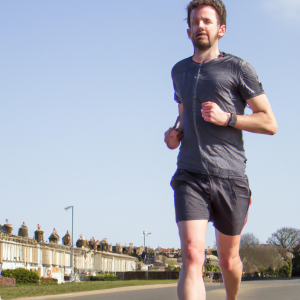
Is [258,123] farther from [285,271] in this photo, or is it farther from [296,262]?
[296,262]

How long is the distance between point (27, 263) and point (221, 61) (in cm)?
4366

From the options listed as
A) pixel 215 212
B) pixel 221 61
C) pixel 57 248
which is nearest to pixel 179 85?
pixel 221 61

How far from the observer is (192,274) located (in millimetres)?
3146

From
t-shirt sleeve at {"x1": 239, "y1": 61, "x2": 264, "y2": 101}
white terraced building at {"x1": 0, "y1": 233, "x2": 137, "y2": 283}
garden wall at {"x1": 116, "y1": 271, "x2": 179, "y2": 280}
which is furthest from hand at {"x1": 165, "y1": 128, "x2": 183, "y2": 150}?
garden wall at {"x1": 116, "y1": 271, "x2": 179, "y2": 280}

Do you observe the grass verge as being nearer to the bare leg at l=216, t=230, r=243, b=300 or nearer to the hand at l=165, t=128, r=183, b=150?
the bare leg at l=216, t=230, r=243, b=300

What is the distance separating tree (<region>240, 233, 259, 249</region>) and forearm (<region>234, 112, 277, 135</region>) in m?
60.0

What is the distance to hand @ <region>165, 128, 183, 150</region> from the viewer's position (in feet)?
12.1

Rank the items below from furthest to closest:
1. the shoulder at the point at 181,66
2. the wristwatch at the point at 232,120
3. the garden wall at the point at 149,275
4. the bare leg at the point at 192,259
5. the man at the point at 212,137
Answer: the garden wall at the point at 149,275
the shoulder at the point at 181,66
the wristwatch at the point at 232,120
the man at the point at 212,137
the bare leg at the point at 192,259

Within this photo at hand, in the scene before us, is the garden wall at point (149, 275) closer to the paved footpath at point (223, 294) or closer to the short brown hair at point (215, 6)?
the paved footpath at point (223, 294)

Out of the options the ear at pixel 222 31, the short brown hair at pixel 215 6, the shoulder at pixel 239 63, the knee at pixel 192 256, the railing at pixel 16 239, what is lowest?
the knee at pixel 192 256

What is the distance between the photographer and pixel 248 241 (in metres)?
64.8

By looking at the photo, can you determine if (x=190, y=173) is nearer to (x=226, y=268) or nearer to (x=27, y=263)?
(x=226, y=268)

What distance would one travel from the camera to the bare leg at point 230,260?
357 cm


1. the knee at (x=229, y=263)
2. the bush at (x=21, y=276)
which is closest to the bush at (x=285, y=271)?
the bush at (x=21, y=276)
